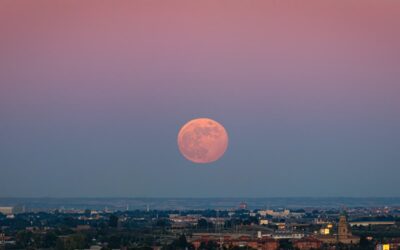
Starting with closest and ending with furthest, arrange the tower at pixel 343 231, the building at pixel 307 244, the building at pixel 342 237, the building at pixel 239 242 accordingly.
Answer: the building at pixel 239 242 < the building at pixel 307 244 < the building at pixel 342 237 < the tower at pixel 343 231

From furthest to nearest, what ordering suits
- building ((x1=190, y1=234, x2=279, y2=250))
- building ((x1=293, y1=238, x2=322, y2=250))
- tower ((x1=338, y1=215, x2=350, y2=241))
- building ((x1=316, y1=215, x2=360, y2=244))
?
tower ((x1=338, y1=215, x2=350, y2=241)) < building ((x1=316, y1=215, x2=360, y2=244)) < building ((x1=293, y1=238, x2=322, y2=250)) < building ((x1=190, y1=234, x2=279, y2=250))

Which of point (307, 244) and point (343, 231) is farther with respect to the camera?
point (343, 231)

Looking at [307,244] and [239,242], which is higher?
[239,242]

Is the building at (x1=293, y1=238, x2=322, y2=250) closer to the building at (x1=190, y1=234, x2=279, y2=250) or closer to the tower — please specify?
the building at (x1=190, y1=234, x2=279, y2=250)

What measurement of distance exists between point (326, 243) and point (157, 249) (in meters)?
23.5

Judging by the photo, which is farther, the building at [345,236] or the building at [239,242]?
the building at [345,236]

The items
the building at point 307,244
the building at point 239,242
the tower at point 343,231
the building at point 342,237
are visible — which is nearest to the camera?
the building at point 239,242

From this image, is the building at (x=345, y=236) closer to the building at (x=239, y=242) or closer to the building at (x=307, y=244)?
the building at (x=307, y=244)

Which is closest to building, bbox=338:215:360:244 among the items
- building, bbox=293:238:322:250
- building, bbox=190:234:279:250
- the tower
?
the tower

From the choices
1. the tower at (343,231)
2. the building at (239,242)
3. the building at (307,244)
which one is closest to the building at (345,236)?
the tower at (343,231)

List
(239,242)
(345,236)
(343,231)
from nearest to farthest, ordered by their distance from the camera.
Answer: (239,242) → (345,236) → (343,231)

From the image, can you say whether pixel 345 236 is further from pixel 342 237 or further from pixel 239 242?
pixel 239 242

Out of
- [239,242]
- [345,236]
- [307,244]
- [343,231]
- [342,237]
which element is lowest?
[307,244]

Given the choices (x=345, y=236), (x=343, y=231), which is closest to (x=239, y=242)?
(x=345, y=236)
